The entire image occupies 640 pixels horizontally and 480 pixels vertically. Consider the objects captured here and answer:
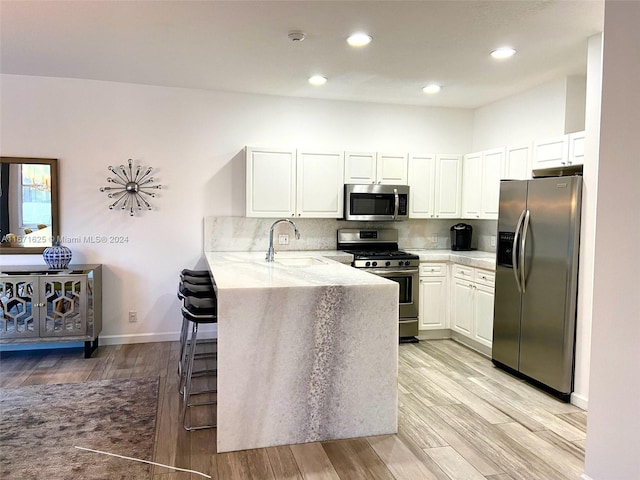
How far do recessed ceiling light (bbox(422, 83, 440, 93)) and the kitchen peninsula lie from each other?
8.21ft

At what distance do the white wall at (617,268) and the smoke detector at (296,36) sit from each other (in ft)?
6.01

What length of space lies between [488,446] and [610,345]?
1018 millimetres

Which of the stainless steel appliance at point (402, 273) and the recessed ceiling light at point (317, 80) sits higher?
the recessed ceiling light at point (317, 80)

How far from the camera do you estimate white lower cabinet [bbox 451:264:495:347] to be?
4.39m

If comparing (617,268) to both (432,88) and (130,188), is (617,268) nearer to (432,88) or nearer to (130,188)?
(432,88)

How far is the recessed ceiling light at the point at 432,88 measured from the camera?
4605 millimetres

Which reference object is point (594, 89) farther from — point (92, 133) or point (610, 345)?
point (92, 133)

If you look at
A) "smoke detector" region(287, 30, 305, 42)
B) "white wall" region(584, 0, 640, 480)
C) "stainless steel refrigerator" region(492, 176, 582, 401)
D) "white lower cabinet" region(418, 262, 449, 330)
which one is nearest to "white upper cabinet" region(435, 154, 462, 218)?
"white lower cabinet" region(418, 262, 449, 330)

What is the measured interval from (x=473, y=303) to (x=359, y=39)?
274 cm

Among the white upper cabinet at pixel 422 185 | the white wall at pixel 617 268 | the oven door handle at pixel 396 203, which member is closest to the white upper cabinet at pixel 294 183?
the oven door handle at pixel 396 203

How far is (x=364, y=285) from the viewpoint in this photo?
287cm

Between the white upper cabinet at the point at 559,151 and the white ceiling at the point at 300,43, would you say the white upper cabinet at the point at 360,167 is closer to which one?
the white ceiling at the point at 300,43

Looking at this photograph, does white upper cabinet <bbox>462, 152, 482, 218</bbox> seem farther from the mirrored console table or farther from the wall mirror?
the wall mirror

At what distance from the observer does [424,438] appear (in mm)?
2869
